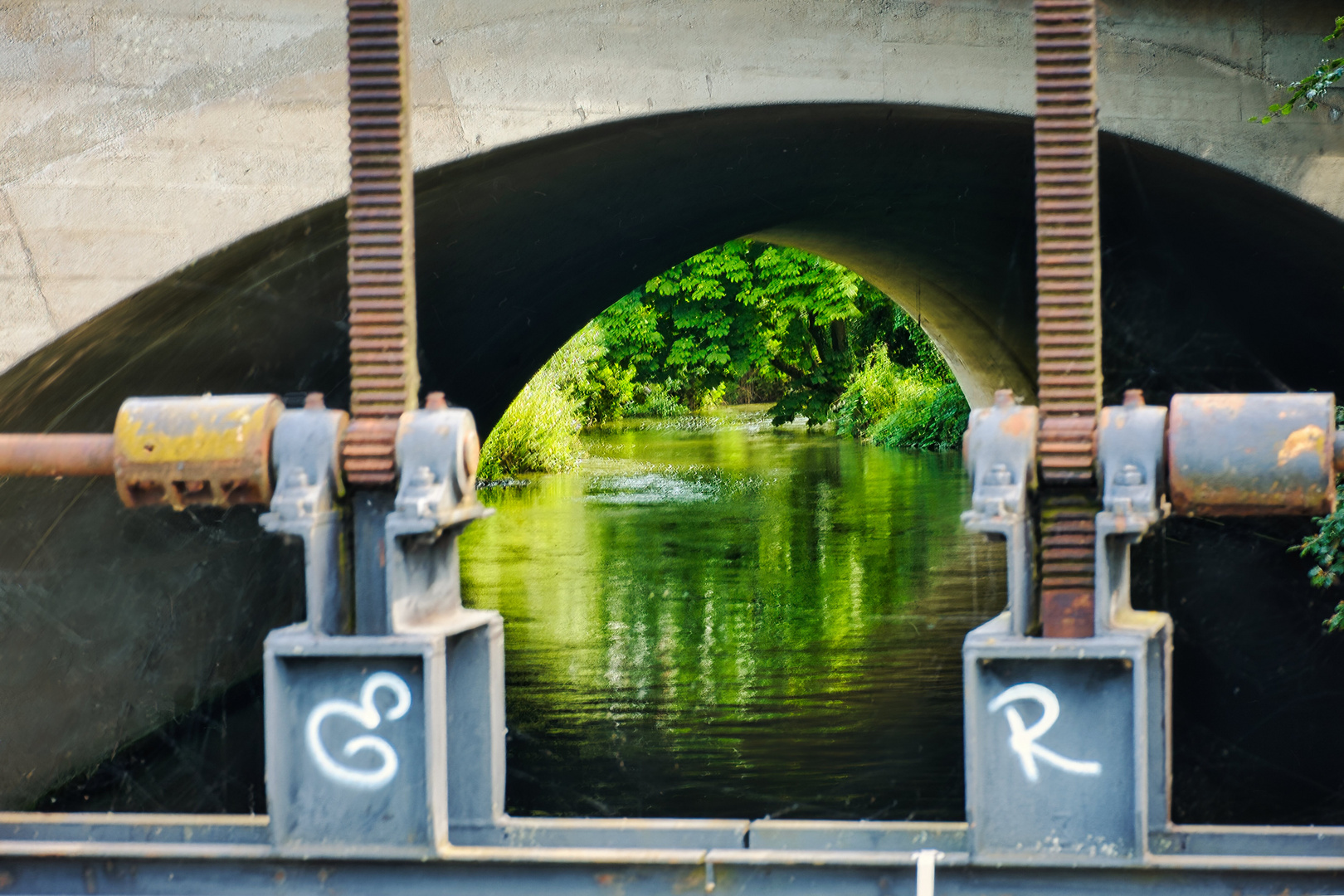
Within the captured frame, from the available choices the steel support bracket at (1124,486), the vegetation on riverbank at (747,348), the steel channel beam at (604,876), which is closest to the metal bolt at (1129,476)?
the steel support bracket at (1124,486)

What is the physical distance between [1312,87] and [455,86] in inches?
157

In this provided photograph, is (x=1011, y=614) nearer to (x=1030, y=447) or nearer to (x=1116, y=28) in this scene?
(x=1030, y=447)

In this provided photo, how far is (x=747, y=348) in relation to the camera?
3133 centimetres

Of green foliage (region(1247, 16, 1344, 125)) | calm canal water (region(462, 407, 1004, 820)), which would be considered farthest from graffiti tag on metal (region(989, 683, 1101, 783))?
green foliage (region(1247, 16, 1344, 125))

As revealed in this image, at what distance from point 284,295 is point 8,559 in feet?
6.08

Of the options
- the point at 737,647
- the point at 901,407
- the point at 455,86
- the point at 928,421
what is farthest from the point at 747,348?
the point at 455,86

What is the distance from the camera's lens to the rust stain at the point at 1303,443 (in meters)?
3.05

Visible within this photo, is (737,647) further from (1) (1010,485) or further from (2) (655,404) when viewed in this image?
(2) (655,404)

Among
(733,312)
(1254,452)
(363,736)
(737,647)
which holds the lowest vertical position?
(737,647)

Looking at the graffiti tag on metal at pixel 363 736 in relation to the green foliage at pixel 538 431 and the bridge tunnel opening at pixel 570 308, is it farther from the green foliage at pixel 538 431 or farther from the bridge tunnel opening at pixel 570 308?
the green foliage at pixel 538 431

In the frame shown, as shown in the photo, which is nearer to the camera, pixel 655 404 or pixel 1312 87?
pixel 1312 87

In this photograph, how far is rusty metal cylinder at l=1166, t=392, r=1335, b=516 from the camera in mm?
3064

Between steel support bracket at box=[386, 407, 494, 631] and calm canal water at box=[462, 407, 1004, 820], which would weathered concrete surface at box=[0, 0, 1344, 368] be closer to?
steel support bracket at box=[386, 407, 494, 631]

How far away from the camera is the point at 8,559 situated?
19.4 ft
